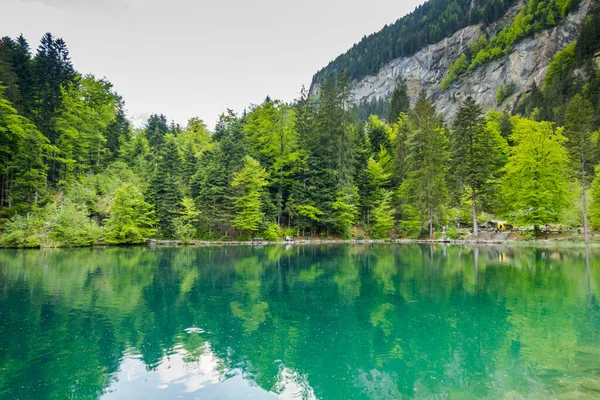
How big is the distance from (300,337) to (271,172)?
36409mm

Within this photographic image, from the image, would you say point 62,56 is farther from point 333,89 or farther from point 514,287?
point 514,287

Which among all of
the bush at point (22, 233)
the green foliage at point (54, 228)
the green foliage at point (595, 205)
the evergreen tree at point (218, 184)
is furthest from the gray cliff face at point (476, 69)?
the bush at point (22, 233)

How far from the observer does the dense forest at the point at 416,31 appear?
105375 millimetres

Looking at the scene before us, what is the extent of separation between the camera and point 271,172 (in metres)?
43.6

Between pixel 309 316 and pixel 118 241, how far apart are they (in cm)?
3053

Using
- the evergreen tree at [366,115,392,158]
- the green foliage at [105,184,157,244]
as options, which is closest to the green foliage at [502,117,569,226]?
the evergreen tree at [366,115,392,158]

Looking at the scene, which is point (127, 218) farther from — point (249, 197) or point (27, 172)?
point (249, 197)

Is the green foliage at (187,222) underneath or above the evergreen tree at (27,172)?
underneath

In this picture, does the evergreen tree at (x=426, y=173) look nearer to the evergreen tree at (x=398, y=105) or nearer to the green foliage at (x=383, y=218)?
the green foliage at (x=383, y=218)

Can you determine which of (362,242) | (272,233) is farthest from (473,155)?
(272,233)

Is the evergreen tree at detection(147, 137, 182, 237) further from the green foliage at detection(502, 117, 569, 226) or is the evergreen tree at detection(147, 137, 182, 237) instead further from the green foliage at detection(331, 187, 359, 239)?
the green foliage at detection(502, 117, 569, 226)

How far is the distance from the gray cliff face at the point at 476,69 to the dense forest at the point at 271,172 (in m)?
30.9

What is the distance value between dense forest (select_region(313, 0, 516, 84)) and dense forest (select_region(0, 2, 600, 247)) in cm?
6116

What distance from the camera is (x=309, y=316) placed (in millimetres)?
9758
